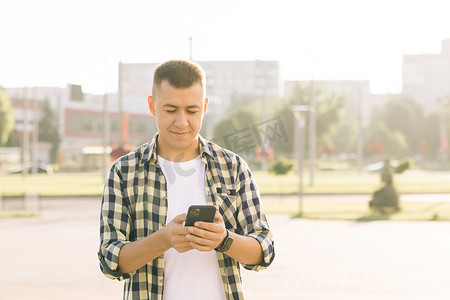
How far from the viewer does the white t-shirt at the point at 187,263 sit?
7.17 feet

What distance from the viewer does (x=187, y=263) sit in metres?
2.21

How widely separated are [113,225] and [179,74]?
1.78ft

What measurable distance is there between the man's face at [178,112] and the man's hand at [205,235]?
0.35m

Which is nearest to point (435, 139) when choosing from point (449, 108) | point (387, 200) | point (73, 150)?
point (449, 108)

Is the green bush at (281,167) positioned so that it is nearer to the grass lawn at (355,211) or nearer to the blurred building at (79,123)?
the grass lawn at (355,211)

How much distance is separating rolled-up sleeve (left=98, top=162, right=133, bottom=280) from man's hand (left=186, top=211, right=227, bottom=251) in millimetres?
289

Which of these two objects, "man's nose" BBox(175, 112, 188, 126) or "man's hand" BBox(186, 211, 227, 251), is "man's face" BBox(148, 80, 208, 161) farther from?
"man's hand" BBox(186, 211, 227, 251)

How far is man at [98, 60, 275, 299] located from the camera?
2.17 metres

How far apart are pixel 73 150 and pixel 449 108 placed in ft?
179

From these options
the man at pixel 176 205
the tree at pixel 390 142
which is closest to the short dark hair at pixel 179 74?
the man at pixel 176 205

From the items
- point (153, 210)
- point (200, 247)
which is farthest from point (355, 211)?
point (200, 247)

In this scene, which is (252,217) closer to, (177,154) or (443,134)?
(177,154)

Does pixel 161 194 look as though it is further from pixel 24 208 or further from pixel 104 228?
pixel 24 208

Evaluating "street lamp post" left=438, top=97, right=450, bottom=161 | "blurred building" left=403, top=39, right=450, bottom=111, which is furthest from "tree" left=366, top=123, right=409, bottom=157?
"blurred building" left=403, top=39, right=450, bottom=111
